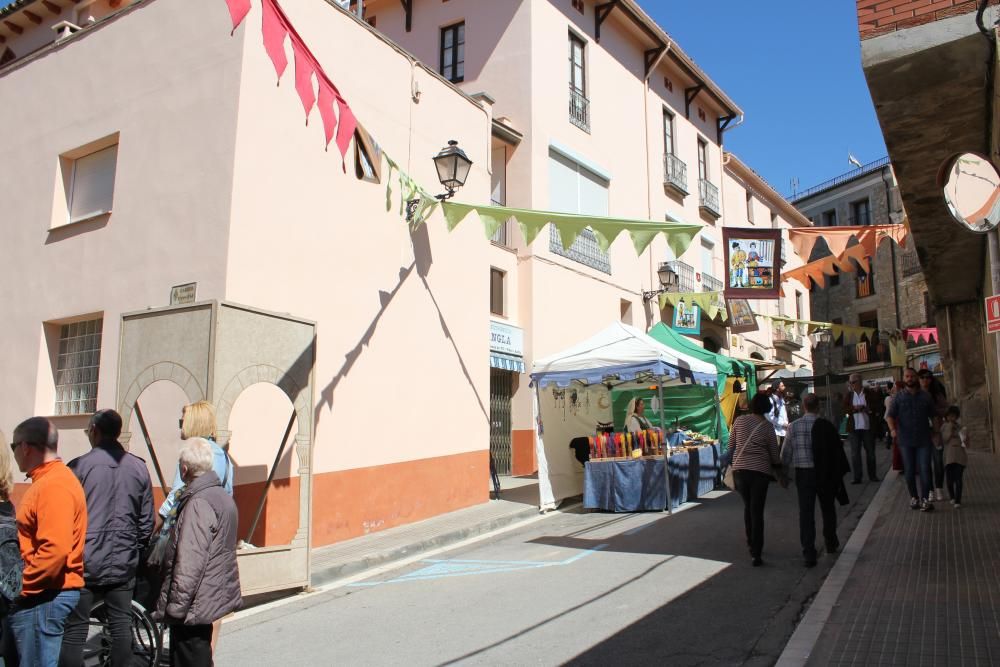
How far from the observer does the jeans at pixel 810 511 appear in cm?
712

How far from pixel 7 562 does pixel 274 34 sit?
4520 millimetres

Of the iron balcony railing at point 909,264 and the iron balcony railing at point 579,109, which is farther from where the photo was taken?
the iron balcony railing at point 909,264

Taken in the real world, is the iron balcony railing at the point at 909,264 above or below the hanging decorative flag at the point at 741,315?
above

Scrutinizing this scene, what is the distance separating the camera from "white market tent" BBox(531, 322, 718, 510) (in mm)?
11438

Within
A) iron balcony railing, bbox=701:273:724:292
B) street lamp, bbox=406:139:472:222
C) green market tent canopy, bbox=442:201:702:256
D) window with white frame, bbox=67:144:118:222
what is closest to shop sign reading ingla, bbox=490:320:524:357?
street lamp, bbox=406:139:472:222

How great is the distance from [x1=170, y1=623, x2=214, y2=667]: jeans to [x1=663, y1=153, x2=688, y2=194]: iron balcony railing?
19892 mm

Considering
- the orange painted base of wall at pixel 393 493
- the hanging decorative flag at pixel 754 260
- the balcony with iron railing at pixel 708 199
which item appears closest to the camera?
the orange painted base of wall at pixel 393 493

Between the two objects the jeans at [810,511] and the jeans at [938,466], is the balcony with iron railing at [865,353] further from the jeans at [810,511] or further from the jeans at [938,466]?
the jeans at [810,511]

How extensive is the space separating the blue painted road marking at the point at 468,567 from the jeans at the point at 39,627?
4155 mm

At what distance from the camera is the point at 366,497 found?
976 centimetres

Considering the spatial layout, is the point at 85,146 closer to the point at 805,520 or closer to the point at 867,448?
the point at 805,520

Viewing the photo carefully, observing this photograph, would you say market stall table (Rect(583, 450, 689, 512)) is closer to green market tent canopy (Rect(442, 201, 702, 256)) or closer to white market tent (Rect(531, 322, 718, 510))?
white market tent (Rect(531, 322, 718, 510))

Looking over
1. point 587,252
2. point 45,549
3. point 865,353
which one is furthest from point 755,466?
point 865,353

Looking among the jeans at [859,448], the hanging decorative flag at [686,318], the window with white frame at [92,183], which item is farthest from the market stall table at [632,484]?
the hanging decorative flag at [686,318]
